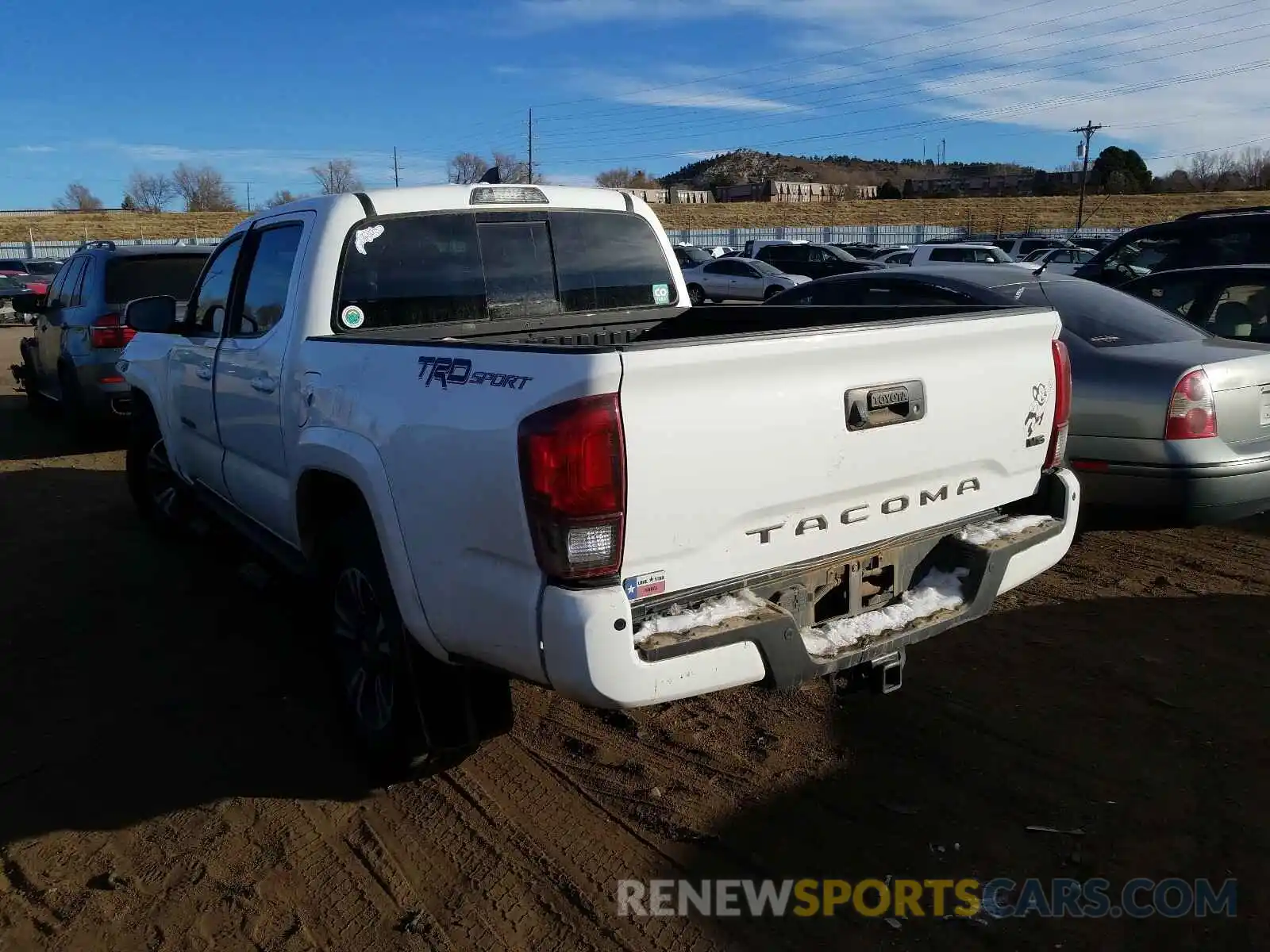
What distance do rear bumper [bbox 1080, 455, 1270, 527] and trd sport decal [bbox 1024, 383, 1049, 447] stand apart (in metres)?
2.22

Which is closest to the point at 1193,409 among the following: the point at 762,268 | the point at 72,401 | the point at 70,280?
the point at 72,401

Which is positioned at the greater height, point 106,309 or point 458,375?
point 458,375

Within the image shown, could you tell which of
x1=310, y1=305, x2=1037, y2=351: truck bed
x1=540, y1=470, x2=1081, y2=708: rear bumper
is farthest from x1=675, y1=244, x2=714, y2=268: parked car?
x1=540, y1=470, x2=1081, y2=708: rear bumper

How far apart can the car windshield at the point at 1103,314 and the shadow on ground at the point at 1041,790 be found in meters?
1.97

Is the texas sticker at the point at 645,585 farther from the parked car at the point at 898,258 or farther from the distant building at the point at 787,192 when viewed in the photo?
the distant building at the point at 787,192

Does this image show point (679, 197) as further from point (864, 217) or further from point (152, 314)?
point (152, 314)

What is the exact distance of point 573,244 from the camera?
15.8 ft

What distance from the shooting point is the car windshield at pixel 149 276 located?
9.23m

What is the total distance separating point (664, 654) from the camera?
2740mm

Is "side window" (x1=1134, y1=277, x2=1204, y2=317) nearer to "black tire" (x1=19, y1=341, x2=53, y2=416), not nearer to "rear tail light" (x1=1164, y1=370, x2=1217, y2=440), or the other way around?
"rear tail light" (x1=1164, y1=370, x2=1217, y2=440)

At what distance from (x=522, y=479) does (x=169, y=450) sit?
167 inches

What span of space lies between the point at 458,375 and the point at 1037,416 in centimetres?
211

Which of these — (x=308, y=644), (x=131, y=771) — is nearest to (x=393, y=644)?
(x=131, y=771)

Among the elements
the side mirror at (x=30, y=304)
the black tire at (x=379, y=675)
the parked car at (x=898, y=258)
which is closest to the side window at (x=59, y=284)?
the side mirror at (x=30, y=304)
